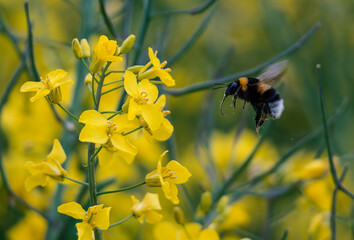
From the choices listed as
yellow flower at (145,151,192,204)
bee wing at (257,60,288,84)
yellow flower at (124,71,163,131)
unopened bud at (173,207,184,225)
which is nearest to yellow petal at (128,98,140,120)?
yellow flower at (124,71,163,131)

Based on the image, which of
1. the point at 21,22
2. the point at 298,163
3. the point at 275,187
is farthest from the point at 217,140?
the point at 21,22

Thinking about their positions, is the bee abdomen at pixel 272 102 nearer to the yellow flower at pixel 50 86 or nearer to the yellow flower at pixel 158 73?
the yellow flower at pixel 158 73

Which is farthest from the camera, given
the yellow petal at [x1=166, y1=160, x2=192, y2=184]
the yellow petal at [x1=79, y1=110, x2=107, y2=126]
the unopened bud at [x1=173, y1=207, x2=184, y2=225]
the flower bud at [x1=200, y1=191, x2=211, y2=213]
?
the flower bud at [x1=200, y1=191, x2=211, y2=213]

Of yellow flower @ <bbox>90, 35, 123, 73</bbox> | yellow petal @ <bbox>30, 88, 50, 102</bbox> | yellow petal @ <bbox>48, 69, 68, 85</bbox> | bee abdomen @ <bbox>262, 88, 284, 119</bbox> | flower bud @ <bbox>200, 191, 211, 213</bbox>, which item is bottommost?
flower bud @ <bbox>200, 191, 211, 213</bbox>

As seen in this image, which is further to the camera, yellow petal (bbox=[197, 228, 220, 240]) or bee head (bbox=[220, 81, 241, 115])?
bee head (bbox=[220, 81, 241, 115])

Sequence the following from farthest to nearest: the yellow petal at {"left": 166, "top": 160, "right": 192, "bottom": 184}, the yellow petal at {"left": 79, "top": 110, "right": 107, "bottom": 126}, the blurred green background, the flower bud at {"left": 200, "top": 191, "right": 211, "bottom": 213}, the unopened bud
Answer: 1. the blurred green background
2. the flower bud at {"left": 200, "top": 191, "right": 211, "bottom": 213}
3. the unopened bud
4. the yellow petal at {"left": 166, "top": 160, "right": 192, "bottom": 184}
5. the yellow petal at {"left": 79, "top": 110, "right": 107, "bottom": 126}

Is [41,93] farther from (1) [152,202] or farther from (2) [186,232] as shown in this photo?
(2) [186,232]

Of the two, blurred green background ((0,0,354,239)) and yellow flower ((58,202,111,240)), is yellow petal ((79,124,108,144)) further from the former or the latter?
blurred green background ((0,0,354,239))

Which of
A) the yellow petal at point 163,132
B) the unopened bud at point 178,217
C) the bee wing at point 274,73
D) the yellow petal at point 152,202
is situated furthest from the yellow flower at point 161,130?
the bee wing at point 274,73
